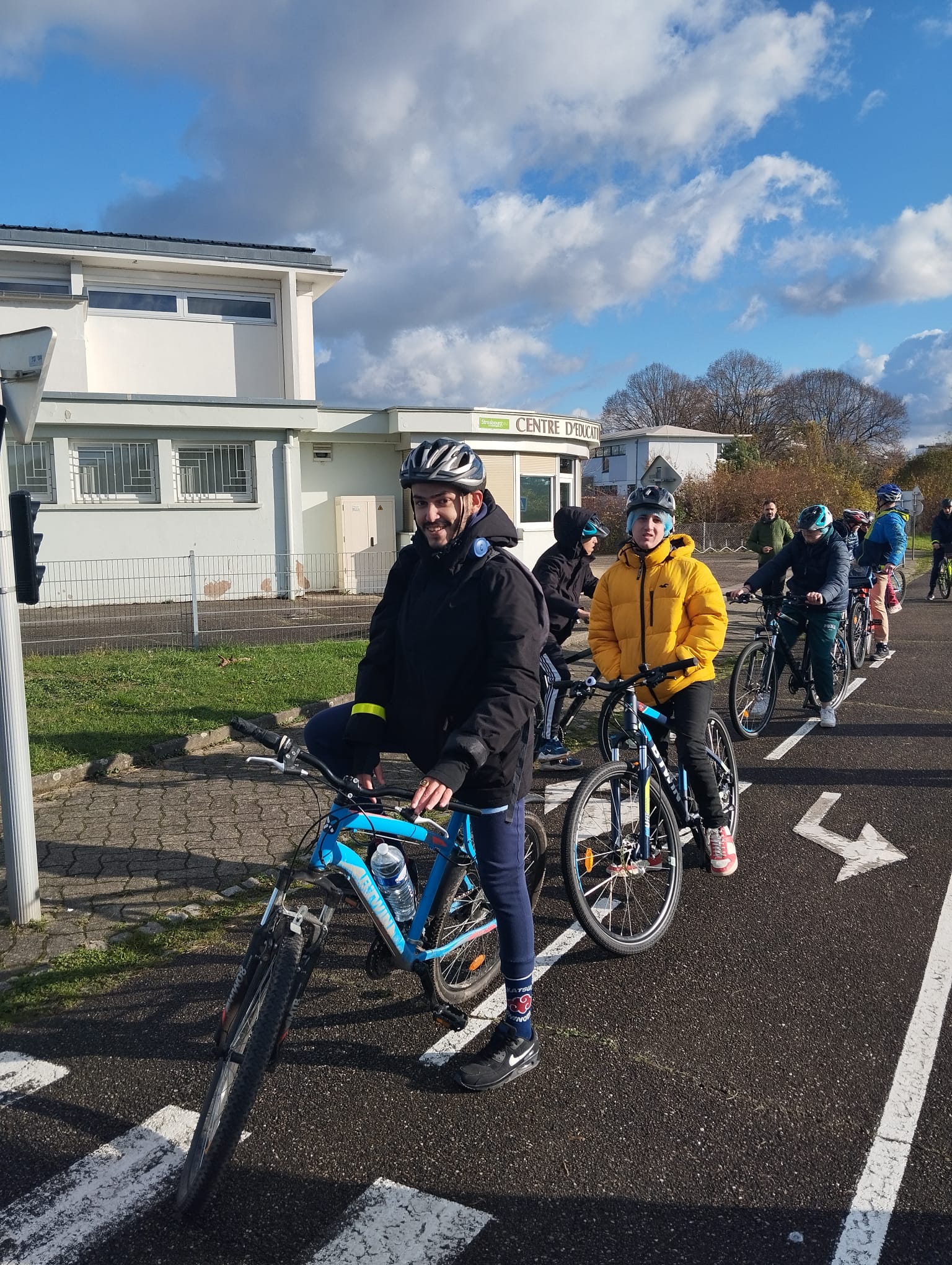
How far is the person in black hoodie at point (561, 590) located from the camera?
7.41 metres

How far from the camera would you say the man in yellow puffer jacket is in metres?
4.95

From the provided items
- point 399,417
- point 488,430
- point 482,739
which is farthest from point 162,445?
point 482,739

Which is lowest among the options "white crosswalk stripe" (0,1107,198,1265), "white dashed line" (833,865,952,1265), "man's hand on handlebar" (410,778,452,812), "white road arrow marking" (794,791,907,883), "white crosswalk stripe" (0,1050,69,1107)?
"white dashed line" (833,865,952,1265)

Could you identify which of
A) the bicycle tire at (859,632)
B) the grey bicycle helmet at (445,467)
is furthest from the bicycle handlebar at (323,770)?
the bicycle tire at (859,632)

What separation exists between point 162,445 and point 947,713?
14846mm

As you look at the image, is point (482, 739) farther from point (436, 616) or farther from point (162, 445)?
point (162, 445)

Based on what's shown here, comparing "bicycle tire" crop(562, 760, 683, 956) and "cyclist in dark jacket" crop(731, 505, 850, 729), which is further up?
"cyclist in dark jacket" crop(731, 505, 850, 729)

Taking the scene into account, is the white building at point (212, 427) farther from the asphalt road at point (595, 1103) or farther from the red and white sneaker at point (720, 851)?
the asphalt road at point (595, 1103)

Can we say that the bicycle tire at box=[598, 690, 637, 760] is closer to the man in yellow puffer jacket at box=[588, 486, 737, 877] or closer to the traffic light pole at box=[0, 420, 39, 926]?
the man in yellow puffer jacket at box=[588, 486, 737, 877]

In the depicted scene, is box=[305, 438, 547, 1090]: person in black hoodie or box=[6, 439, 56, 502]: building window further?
box=[6, 439, 56, 502]: building window

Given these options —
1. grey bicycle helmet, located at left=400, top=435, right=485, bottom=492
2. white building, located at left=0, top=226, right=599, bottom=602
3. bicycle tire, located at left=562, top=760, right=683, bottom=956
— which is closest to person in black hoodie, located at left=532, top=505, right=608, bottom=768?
bicycle tire, located at left=562, top=760, right=683, bottom=956

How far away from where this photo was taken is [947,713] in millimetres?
9195

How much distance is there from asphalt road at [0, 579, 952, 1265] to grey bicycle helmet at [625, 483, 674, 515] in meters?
2.05

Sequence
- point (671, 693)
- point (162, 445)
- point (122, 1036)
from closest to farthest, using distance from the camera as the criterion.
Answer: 1. point (122, 1036)
2. point (671, 693)
3. point (162, 445)
